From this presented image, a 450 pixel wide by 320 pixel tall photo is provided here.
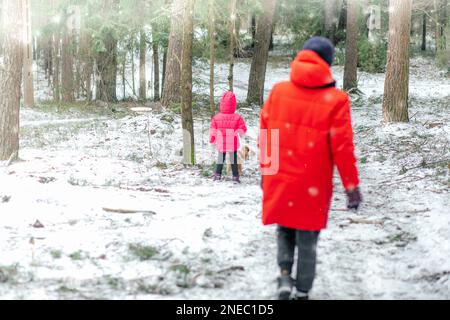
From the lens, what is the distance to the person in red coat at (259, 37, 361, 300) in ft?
15.7

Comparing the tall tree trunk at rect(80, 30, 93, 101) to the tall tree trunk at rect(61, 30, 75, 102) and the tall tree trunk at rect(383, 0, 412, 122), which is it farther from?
the tall tree trunk at rect(383, 0, 412, 122)

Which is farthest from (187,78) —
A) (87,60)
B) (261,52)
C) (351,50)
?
(87,60)

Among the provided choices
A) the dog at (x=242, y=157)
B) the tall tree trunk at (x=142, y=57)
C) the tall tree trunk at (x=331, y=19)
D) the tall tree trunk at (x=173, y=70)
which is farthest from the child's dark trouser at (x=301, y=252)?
the tall tree trunk at (x=331, y=19)

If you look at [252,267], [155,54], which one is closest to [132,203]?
[252,267]

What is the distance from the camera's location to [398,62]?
596 inches

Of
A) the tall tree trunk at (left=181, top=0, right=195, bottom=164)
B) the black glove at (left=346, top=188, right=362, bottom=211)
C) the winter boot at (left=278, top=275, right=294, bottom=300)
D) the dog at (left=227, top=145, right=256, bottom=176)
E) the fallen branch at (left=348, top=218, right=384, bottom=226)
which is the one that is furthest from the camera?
the tall tree trunk at (left=181, top=0, right=195, bottom=164)

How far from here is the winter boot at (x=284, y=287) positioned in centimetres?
504

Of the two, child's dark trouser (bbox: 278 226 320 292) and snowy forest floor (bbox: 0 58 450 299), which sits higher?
child's dark trouser (bbox: 278 226 320 292)

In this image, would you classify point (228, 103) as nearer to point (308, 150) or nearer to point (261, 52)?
point (308, 150)

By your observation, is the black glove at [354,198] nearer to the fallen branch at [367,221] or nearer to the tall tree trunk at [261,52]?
the fallen branch at [367,221]

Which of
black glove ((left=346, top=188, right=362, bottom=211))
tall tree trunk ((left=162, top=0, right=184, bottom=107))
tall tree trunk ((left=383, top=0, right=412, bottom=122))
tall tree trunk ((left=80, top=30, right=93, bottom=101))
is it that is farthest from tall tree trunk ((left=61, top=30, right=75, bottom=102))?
black glove ((left=346, top=188, right=362, bottom=211))

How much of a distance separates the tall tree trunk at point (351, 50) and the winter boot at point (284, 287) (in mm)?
20326

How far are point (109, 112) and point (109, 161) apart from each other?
33.4ft

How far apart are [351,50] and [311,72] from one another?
20554 millimetres
